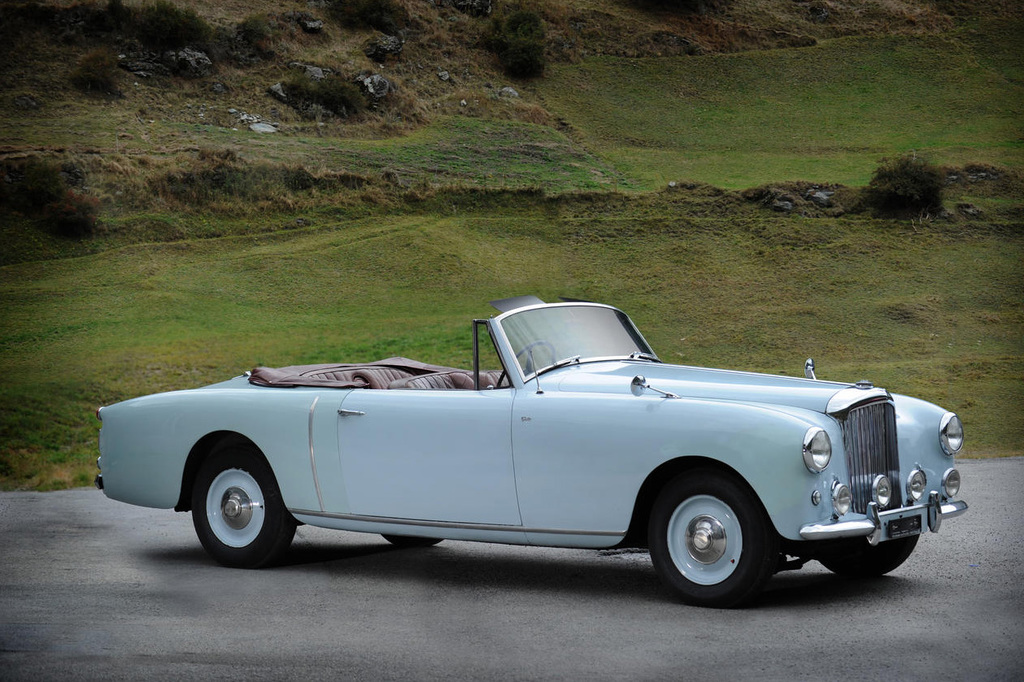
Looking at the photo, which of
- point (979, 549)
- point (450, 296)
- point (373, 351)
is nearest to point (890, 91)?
point (450, 296)

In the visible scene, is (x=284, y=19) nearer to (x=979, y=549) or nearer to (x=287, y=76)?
(x=287, y=76)

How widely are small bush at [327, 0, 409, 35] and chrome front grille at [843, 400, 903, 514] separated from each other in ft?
139

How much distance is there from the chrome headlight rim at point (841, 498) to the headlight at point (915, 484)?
729 millimetres

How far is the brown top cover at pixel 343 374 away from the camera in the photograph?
7.58 m

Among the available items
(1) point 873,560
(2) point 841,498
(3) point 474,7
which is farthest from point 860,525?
(3) point 474,7

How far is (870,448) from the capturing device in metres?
6.22

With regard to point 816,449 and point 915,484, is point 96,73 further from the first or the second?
point 816,449

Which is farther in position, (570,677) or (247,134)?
(247,134)

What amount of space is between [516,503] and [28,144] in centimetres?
3536

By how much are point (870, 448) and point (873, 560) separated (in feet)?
3.80

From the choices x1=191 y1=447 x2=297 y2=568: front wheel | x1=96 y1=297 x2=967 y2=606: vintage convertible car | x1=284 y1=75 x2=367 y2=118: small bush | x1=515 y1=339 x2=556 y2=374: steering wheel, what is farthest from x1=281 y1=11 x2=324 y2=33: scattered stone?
x1=515 y1=339 x2=556 y2=374: steering wheel

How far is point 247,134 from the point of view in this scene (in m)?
40.4

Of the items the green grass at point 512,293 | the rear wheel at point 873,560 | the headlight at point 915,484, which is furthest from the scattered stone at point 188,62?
the headlight at point 915,484

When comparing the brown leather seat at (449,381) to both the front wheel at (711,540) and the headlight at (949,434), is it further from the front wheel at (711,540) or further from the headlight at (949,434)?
the headlight at (949,434)
